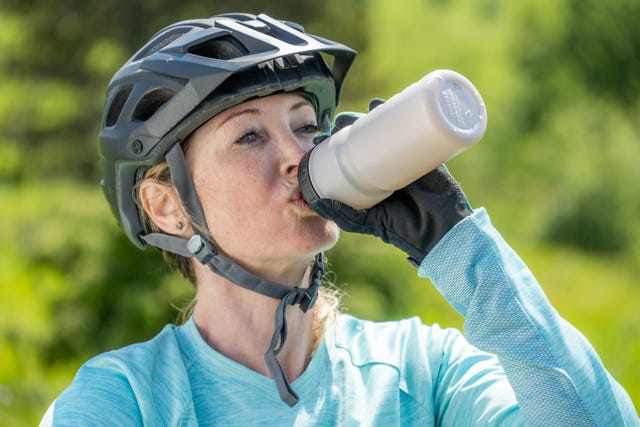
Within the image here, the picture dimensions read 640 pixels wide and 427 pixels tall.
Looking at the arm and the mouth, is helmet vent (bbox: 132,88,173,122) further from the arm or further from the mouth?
the arm

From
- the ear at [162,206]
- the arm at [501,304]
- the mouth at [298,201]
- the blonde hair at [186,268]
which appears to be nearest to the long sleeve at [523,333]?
the arm at [501,304]

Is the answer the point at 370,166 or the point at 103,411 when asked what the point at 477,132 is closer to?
the point at 370,166

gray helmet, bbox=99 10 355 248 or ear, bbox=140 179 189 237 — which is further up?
gray helmet, bbox=99 10 355 248

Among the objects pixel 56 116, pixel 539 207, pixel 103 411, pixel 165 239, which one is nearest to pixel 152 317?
pixel 56 116

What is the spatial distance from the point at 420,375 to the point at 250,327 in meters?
0.52

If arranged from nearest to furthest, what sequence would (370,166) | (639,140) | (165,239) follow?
(370,166), (165,239), (639,140)

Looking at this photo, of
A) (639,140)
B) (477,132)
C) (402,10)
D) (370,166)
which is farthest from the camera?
(402,10)

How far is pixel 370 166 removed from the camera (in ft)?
8.02

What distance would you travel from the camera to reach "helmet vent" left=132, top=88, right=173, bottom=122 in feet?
9.94

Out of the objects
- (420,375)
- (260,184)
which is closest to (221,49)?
(260,184)

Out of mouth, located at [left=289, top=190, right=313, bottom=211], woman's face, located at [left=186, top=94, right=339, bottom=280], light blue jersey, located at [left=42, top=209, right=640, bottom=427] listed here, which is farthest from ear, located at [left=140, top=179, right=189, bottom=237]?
mouth, located at [left=289, top=190, right=313, bottom=211]

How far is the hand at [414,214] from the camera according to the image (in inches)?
96.4

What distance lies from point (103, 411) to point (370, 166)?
3.07 ft

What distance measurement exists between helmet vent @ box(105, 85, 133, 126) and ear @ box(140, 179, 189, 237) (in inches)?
10.1
